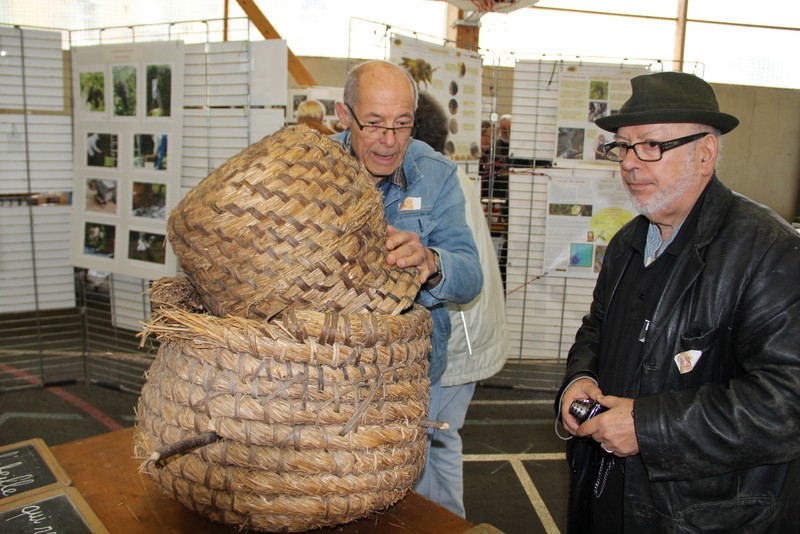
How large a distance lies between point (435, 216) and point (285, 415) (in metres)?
0.90

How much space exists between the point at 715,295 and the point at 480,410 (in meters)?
3.08

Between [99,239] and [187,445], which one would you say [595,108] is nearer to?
[99,239]

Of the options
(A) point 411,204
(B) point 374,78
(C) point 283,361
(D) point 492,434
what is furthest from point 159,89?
(C) point 283,361

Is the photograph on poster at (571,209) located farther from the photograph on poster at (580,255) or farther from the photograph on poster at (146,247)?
the photograph on poster at (146,247)

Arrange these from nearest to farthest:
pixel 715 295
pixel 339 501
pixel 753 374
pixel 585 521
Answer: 1. pixel 339 501
2. pixel 753 374
3. pixel 715 295
4. pixel 585 521

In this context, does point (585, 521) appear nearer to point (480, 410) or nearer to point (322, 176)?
point (322, 176)

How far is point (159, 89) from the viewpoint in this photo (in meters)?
3.52

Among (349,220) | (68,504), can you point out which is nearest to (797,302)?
(349,220)

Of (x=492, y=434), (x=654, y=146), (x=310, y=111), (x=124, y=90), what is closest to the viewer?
(x=654, y=146)

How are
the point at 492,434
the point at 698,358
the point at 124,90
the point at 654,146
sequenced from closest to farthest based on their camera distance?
the point at 698,358 → the point at 654,146 → the point at 124,90 → the point at 492,434

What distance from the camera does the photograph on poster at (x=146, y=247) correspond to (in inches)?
144

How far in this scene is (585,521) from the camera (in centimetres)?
172

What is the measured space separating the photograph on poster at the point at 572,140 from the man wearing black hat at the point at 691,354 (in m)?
2.58

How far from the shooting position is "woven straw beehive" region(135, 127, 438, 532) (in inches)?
33.4
